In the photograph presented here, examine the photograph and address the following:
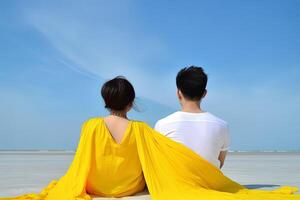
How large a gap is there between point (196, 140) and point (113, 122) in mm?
903

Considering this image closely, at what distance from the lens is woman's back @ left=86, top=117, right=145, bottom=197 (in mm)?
4188

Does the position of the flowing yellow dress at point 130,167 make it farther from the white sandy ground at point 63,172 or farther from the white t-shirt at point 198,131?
the white sandy ground at point 63,172

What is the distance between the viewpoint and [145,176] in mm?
4188

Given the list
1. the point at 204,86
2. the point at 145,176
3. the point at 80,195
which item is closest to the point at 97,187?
the point at 80,195

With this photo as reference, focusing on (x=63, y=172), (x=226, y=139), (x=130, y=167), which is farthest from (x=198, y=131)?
(x=63, y=172)

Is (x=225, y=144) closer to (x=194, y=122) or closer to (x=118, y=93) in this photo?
(x=194, y=122)

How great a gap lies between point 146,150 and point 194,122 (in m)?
0.59

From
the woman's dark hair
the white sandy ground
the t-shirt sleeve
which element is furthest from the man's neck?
the white sandy ground

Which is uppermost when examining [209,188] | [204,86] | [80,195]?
[204,86]

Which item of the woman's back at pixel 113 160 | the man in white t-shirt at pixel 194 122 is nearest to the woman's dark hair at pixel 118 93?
the woman's back at pixel 113 160

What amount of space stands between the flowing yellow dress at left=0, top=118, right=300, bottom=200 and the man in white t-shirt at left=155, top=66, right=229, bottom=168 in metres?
0.11

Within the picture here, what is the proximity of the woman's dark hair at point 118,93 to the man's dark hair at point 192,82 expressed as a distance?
54cm

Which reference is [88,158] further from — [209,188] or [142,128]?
[209,188]

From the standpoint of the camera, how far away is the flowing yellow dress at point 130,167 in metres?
4.16
